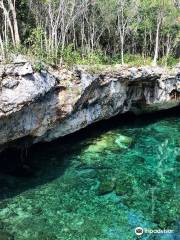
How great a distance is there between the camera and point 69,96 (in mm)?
25625

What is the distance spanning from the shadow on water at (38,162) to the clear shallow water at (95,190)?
0.18 ft

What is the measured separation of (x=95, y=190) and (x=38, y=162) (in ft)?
16.2

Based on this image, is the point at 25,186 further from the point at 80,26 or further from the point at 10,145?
the point at 80,26

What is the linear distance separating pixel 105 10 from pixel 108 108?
9663 mm

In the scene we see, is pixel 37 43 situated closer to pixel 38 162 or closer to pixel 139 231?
pixel 38 162

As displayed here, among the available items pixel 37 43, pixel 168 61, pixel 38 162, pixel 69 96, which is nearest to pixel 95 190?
pixel 38 162

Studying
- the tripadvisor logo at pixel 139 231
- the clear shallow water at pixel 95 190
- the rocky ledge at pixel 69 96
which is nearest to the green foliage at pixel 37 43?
the rocky ledge at pixel 69 96

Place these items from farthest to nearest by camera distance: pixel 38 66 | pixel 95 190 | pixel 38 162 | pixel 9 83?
pixel 38 162, pixel 95 190, pixel 38 66, pixel 9 83

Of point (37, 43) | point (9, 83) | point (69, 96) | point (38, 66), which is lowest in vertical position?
point (69, 96)

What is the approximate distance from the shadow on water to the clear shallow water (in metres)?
0.06

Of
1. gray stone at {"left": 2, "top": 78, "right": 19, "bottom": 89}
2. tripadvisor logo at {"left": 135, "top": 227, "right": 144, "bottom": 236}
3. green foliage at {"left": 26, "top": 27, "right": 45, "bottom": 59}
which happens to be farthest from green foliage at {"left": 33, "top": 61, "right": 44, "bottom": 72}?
tripadvisor logo at {"left": 135, "top": 227, "right": 144, "bottom": 236}

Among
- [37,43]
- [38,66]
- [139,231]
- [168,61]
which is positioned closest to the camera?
[139,231]

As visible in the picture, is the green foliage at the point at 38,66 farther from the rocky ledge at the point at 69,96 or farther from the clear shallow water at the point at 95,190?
the clear shallow water at the point at 95,190

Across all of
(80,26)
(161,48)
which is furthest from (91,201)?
(161,48)
